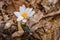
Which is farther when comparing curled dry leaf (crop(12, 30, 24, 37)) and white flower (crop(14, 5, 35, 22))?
white flower (crop(14, 5, 35, 22))

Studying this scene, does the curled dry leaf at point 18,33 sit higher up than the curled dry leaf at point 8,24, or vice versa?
the curled dry leaf at point 8,24

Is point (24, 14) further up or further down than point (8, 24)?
further up

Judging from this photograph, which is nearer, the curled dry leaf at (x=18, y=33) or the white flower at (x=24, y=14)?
the curled dry leaf at (x=18, y=33)

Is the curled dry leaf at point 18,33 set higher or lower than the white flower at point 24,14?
lower

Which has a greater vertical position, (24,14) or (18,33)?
(24,14)

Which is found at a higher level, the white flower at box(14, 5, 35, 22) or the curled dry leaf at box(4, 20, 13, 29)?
the white flower at box(14, 5, 35, 22)

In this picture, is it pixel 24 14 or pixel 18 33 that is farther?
pixel 24 14

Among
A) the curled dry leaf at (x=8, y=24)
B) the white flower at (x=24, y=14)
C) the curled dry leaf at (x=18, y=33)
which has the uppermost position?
the white flower at (x=24, y=14)

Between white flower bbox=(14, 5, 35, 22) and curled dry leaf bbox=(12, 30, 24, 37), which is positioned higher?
white flower bbox=(14, 5, 35, 22)

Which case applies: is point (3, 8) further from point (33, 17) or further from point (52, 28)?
point (52, 28)

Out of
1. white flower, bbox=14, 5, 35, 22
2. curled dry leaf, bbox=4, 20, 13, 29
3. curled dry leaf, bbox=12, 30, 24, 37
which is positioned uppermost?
white flower, bbox=14, 5, 35, 22

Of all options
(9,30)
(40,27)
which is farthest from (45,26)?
(9,30)
